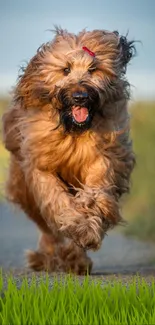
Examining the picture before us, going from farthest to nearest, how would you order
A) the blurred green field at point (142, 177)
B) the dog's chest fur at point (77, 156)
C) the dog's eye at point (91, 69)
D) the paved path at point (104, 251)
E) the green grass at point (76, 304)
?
1. the blurred green field at point (142, 177)
2. the paved path at point (104, 251)
3. the dog's chest fur at point (77, 156)
4. the dog's eye at point (91, 69)
5. the green grass at point (76, 304)

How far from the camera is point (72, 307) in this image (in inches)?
239

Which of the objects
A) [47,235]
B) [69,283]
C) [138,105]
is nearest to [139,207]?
[138,105]

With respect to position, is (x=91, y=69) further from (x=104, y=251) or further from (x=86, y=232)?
(x=104, y=251)

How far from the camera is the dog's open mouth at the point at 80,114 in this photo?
24.3 feet

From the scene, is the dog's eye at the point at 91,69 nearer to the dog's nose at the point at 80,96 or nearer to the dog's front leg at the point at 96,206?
the dog's nose at the point at 80,96

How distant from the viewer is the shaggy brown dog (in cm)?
745

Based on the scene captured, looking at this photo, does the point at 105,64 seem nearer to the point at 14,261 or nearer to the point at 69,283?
the point at 69,283

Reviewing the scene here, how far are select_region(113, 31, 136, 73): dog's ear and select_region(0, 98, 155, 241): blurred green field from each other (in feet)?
16.2

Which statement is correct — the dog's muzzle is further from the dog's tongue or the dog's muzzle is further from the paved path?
the paved path

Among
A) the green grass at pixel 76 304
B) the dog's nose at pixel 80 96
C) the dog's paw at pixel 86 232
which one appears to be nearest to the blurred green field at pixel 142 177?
the dog's paw at pixel 86 232

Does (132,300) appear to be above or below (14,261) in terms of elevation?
below

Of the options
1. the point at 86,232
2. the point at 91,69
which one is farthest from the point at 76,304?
the point at 91,69

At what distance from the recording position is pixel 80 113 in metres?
7.43

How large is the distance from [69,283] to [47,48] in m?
1.98
